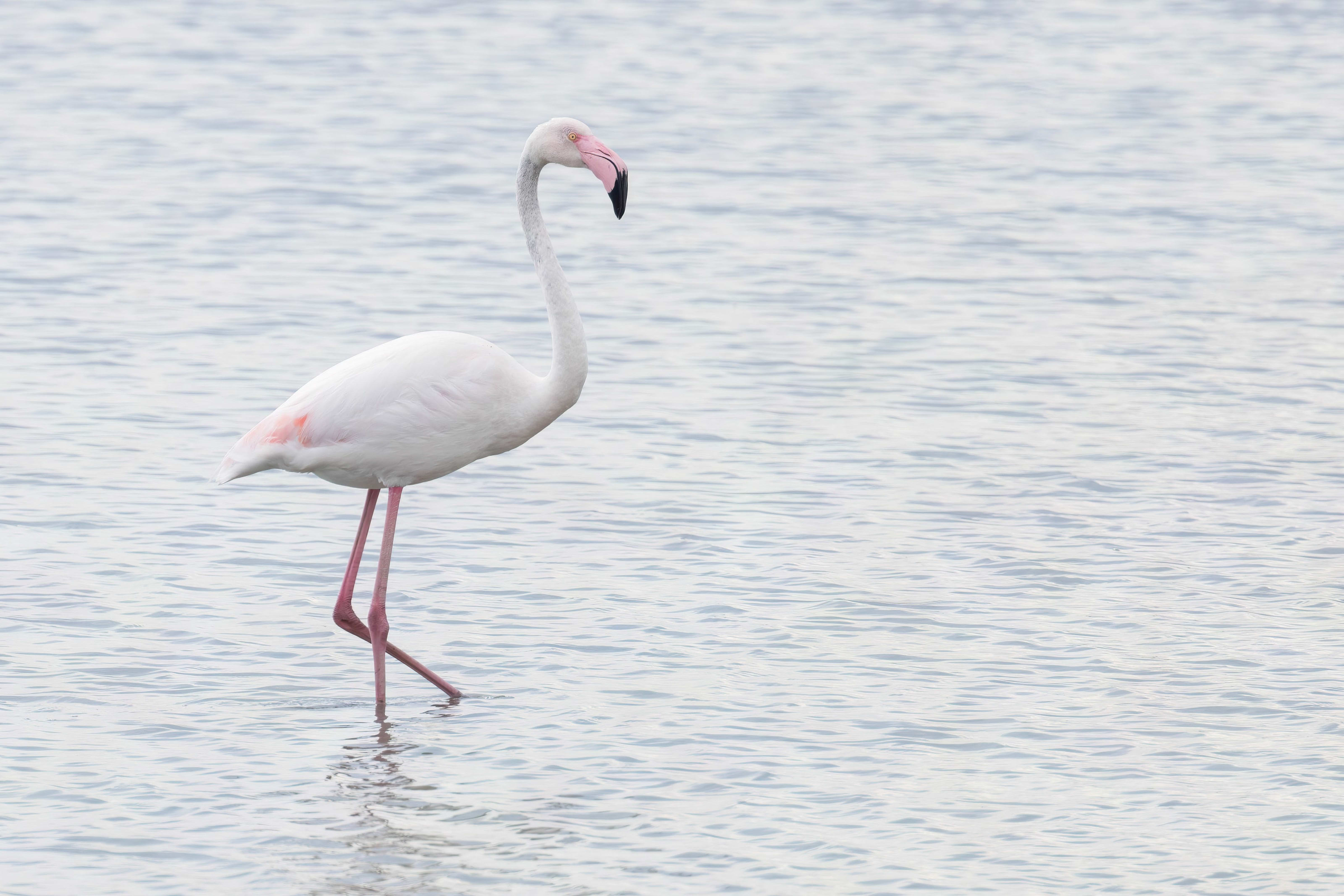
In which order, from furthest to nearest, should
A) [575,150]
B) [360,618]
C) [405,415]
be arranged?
[360,618] < [575,150] < [405,415]

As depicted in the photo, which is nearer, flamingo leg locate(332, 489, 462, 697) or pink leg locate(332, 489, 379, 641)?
flamingo leg locate(332, 489, 462, 697)

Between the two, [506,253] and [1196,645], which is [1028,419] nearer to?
[1196,645]

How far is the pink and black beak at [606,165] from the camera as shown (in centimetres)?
873

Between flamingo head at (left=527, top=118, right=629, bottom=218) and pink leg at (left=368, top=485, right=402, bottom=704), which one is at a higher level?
flamingo head at (left=527, top=118, right=629, bottom=218)

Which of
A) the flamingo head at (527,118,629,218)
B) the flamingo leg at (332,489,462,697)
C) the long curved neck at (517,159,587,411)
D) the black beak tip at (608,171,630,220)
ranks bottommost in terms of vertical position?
the flamingo leg at (332,489,462,697)

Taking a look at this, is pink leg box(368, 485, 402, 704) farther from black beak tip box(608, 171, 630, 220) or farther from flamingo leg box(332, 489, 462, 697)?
black beak tip box(608, 171, 630, 220)

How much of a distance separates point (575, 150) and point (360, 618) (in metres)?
2.11

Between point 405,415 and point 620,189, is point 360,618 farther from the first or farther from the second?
point 620,189

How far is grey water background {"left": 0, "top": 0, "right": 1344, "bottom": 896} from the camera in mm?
7520

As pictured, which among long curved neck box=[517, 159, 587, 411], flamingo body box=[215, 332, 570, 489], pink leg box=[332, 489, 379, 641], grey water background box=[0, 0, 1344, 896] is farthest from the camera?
pink leg box=[332, 489, 379, 641]

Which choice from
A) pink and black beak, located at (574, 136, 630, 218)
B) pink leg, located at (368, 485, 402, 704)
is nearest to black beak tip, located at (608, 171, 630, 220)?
pink and black beak, located at (574, 136, 630, 218)

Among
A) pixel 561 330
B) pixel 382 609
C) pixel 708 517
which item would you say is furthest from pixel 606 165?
pixel 708 517

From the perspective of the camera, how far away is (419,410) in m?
8.59

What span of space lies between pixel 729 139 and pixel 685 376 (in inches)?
349
